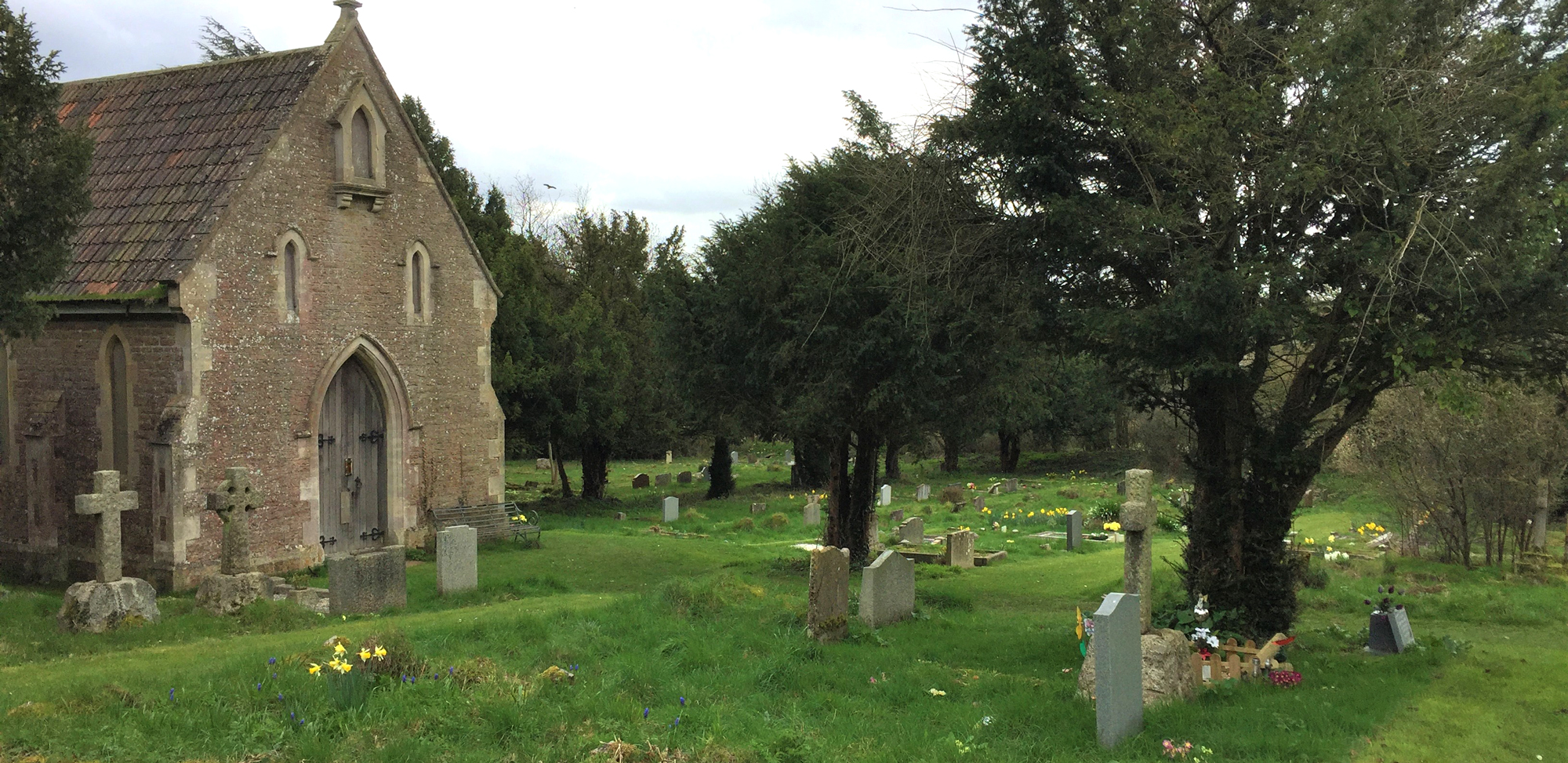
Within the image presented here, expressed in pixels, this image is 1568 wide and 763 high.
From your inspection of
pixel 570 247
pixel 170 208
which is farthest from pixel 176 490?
pixel 570 247

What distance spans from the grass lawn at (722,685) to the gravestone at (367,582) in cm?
43

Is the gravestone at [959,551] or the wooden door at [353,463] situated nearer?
the wooden door at [353,463]

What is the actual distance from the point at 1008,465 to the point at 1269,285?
35.9 m

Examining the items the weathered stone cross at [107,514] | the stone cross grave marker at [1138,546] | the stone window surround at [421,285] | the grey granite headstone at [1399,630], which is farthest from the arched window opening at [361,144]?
the grey granite headstone at [1399,630]

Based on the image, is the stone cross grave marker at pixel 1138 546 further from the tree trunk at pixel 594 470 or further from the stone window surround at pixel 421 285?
the tree trunk at pixel 594 470

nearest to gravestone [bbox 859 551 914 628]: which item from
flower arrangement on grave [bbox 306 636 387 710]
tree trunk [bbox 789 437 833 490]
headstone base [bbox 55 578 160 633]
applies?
flower arrangement on grave [bbox 306 636 387 710]

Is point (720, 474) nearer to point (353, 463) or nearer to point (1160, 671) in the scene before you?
point (353, 463)

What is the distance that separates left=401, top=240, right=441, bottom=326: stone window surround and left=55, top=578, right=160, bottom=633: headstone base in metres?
7.88

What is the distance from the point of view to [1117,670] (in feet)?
28.4

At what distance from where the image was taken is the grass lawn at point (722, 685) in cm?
736

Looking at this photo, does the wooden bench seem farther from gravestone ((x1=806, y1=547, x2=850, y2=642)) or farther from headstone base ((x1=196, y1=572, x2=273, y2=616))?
gravestone ((x1=806, y1=547, x2=850, y2=642))

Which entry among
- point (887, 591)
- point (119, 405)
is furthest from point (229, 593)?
point (887, 591)

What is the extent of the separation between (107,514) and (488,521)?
8776 millimetres

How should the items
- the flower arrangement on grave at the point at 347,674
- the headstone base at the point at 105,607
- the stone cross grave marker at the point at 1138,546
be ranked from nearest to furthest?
the flower arrangement on grave at the point at 347,674 < the stone cross grave marker at the point at 1138,546 < the headstone base at the point at 105,607
